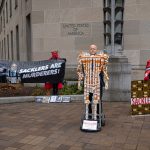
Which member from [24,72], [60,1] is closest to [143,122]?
[24,72]

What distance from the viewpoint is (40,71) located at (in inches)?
487

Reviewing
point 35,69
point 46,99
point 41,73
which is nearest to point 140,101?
point 46,99

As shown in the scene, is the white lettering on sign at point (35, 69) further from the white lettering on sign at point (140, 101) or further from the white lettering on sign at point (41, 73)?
the white lettering on sign at point (140, 101)

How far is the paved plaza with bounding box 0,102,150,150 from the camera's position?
6.43 metres

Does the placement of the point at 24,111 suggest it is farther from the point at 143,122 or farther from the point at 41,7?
the point at 41,7

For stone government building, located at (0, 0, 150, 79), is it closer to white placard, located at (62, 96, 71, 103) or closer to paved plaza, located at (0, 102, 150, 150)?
white placard, located at (62, 96, 71, 103)

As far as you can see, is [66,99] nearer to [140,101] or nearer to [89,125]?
[140,101]

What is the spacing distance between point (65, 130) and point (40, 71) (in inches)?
200

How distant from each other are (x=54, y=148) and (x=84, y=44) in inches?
413

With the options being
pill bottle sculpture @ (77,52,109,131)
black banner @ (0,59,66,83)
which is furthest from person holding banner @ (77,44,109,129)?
black banner @ (0,59,66,83)

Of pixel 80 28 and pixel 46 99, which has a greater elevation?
pixel 80 28

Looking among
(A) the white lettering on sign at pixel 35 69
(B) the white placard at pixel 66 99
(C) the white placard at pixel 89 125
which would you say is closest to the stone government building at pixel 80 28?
(A) the white lettering on sign at pixel 35 69

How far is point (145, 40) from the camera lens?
623 inches

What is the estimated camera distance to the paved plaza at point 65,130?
6.43 metres
